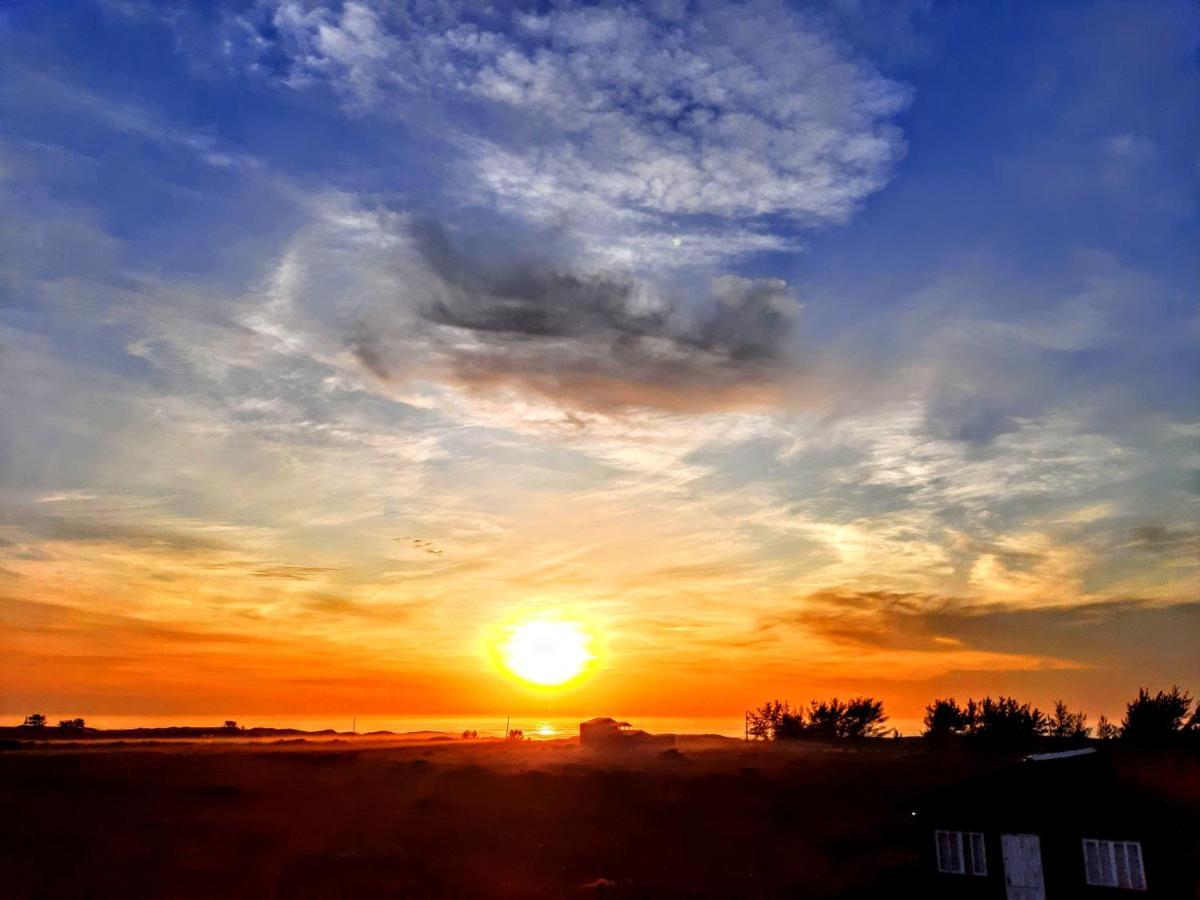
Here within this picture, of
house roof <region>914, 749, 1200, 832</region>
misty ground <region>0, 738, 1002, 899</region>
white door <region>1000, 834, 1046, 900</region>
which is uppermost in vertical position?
house roof <region>914, 749, 1200, 832</region>

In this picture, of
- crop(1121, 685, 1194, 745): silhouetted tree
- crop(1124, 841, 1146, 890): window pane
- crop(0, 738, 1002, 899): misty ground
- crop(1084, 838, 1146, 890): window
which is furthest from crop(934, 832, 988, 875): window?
crop(1121, 685, 1194, 745): silhouetted tree

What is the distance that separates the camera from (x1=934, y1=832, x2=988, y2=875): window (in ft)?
104

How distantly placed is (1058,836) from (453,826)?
36.6 meters

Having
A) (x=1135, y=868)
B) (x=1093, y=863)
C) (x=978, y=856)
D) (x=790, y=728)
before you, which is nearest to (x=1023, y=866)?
(x=978, y=856)

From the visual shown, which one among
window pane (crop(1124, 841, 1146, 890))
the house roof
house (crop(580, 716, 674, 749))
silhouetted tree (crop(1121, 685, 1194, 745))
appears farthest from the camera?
house (crop(580, 716, 674, 749))

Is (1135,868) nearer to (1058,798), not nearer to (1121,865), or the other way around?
(1121,865)

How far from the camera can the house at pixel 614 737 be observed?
392 ft

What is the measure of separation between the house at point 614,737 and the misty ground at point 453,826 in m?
34.5

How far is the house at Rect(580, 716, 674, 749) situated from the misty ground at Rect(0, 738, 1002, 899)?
34485mm

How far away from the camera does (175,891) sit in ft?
120

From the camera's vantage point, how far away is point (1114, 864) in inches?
1129

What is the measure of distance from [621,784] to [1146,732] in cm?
4954

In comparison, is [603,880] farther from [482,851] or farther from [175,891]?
[175,891]

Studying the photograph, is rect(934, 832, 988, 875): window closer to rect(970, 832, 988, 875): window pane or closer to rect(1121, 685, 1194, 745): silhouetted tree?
rect(970, 832, 988, 875): window pane
